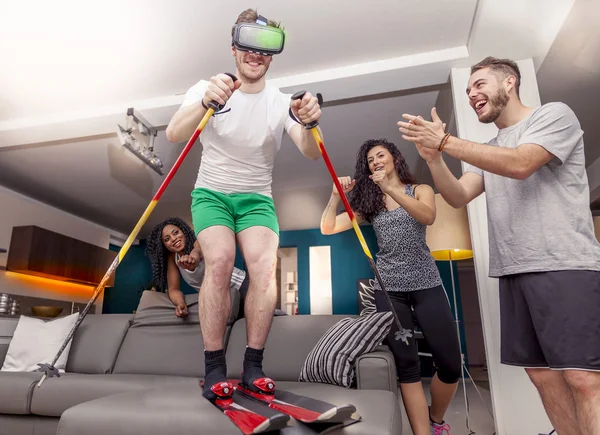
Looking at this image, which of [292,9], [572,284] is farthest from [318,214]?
[572,284]

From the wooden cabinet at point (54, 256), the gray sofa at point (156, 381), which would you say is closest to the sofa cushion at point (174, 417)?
the gray sofa at point (156, 381)

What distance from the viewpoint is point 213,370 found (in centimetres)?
142

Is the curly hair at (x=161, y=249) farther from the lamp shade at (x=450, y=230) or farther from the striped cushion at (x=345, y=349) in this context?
the lamp shade at (x=450, y=230)

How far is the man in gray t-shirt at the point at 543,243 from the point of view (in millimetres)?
1275

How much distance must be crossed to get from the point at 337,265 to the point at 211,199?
579 cm

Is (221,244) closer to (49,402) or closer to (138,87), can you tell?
(49,402)

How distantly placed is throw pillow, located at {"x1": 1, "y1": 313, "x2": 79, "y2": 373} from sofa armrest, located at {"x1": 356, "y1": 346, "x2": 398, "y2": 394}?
6.41ft

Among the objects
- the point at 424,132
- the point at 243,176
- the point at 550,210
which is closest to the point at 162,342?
the point at 243,176

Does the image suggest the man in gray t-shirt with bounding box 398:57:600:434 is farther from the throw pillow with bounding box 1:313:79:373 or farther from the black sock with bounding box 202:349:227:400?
the throw pillow with bounding box 1:313:79:373

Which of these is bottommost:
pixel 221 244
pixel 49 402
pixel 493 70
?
pixel 49 402

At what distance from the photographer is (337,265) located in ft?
23.8

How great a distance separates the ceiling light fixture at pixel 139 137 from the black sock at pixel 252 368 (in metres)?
2.59

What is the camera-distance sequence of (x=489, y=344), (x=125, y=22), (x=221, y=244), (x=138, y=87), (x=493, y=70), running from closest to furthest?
(x=221, y=244) → (x=493, y=70) → (x=489, y=344) → (x=125, y=22) → (x=138, y=87)

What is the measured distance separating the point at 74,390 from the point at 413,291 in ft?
5.76
